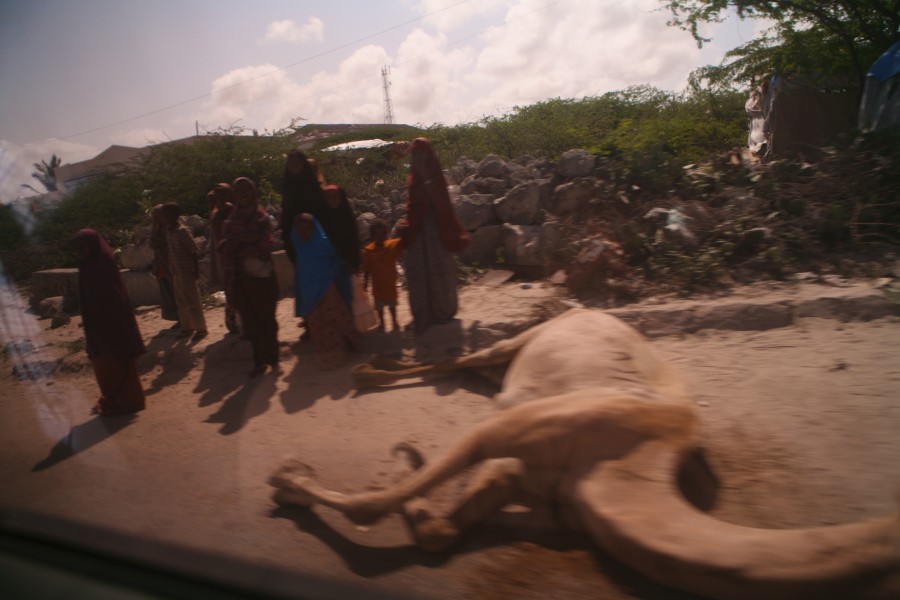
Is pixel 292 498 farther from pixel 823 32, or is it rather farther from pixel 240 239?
pixel 823 32

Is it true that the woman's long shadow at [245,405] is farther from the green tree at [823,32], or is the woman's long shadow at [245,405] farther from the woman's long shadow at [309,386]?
the green tree at [823,32]

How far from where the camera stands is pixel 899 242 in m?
5.75

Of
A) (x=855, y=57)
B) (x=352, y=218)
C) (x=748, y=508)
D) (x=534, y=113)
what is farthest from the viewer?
(x=534, y=113)

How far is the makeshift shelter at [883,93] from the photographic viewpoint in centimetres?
805

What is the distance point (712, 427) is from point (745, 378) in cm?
84

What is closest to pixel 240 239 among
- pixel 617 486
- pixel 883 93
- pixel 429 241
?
pixel 429 241

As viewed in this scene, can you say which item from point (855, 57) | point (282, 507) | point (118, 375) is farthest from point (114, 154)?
point (855, 57)

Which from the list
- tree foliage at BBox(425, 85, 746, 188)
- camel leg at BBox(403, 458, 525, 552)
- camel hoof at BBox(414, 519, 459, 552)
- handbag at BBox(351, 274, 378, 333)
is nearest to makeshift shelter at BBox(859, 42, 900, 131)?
tree foliage at BBox(425, 85, 746, 188)

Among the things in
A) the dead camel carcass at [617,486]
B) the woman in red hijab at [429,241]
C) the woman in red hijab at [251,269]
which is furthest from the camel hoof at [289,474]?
the woman in red hijab at [429,241]

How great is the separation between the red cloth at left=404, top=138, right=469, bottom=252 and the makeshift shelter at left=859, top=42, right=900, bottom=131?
672 centimetres

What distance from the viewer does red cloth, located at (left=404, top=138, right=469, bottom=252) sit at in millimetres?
5609

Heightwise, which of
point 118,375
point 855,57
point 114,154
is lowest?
point 118,375

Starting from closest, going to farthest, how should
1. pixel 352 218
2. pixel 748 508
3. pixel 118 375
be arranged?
pixel 748 508 → pixel 118 375 → pixel 352 218

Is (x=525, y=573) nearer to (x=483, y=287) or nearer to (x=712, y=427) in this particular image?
(x=712, y=427)
